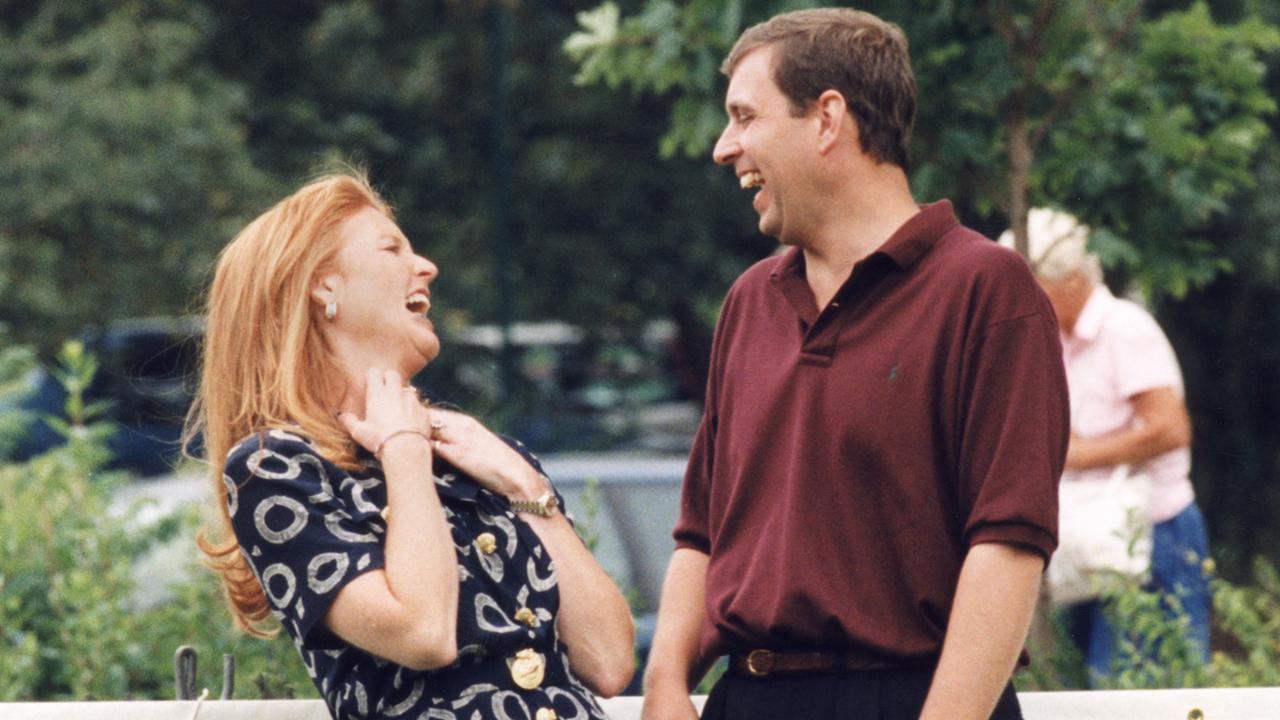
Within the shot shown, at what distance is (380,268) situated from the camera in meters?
2.92

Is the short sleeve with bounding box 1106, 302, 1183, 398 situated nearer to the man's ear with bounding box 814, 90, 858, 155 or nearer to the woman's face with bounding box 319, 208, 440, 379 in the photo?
the man's ear with bounding box 814, 90, 858, 155

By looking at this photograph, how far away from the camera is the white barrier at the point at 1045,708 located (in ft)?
10.00

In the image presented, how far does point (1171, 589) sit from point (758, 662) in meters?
3.17

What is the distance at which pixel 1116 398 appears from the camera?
5.73 meters

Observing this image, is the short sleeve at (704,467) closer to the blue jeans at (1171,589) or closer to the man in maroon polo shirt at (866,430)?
the man in maroon polo shirt at (866,430)

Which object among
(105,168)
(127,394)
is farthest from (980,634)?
(127,394)

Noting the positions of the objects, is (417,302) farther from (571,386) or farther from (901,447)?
(571,386)

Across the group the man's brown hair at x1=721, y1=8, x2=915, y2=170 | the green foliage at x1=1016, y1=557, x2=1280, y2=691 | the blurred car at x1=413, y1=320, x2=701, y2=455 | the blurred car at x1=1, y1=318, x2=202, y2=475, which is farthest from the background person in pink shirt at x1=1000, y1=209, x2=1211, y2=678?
the blurred car at x1=1, y1=318, x2=202, y2=475

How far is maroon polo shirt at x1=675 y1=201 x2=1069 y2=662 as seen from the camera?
2623 mm

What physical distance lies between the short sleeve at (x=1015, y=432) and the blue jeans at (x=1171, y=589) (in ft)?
8.98

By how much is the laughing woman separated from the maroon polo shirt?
27 cm

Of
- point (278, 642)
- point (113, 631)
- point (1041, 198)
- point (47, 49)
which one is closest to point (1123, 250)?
point (1041, 198)

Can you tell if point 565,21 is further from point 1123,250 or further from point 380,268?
point 380,268

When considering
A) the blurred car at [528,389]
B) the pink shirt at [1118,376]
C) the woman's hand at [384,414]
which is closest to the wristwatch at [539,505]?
the woman's hand at [384,414]
